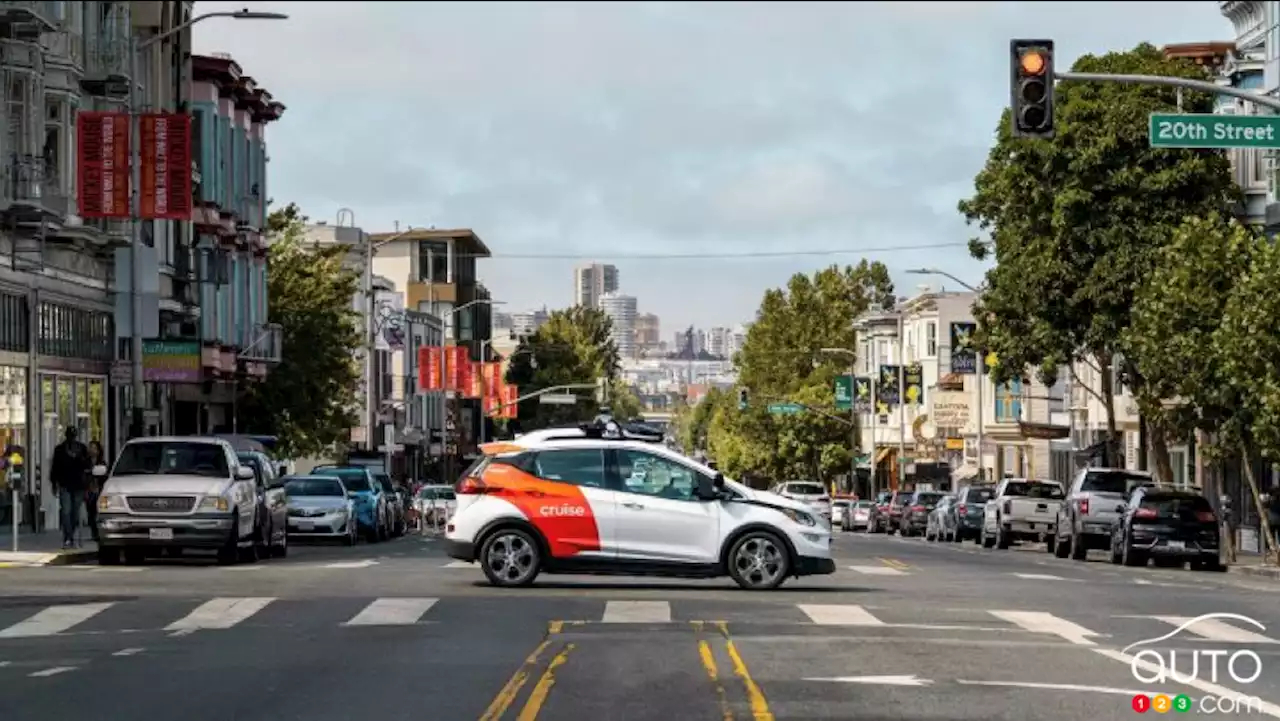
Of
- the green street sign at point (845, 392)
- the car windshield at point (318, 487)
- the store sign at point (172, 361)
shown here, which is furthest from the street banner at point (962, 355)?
the store sign at point (172, 361)

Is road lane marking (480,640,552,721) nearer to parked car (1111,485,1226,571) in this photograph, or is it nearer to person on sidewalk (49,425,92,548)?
person on sidewalk (49,425,92,548)

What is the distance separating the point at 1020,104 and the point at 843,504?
6528 cm

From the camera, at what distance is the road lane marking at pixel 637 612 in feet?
72.8

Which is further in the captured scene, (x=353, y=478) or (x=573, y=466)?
(x=353, y=478)

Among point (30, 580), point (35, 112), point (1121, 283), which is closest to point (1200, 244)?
point (1121, 283)

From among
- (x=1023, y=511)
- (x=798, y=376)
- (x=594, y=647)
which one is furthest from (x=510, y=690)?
(x=798, y=376)

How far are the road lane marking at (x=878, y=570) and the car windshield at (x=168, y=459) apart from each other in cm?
933

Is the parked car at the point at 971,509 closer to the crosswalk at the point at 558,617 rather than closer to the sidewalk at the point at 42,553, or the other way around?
the sidewalk at the point at 42,553

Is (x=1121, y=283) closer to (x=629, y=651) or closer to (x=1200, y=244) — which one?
(x=1200, y=244)

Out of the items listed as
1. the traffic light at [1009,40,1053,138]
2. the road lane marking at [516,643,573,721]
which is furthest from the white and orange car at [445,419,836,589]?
the road lane marking at [516,643,573,721]

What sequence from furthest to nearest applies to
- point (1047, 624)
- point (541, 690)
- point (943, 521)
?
point (943, 521) < point (1047, 624) < point (541, 690)

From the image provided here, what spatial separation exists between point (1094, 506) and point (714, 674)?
3238cm

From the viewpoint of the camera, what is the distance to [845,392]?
360 ft

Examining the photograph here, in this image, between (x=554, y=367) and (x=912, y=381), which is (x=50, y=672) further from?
(x=554, y=367)
